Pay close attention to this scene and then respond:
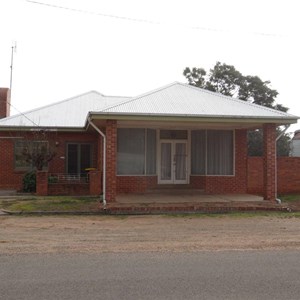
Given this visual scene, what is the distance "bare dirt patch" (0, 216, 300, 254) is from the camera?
9.35 metres

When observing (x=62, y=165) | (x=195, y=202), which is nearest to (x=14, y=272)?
(x=195, y=202)

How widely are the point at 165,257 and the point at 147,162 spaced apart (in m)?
10.6

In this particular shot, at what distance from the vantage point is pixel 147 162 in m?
18.8

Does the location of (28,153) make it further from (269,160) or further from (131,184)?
(269,160)

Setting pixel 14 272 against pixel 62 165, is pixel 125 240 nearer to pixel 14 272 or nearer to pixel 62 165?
pixel 14 272

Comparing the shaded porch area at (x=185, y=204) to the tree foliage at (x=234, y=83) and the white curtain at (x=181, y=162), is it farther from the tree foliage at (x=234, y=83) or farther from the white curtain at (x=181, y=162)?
the tree foliage at (x=234, y=83)

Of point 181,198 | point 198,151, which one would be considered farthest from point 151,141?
point 181,198

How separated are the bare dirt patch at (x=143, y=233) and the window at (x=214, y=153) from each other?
221 inches

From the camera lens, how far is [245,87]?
37.7 metres

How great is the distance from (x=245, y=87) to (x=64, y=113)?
17.7 m

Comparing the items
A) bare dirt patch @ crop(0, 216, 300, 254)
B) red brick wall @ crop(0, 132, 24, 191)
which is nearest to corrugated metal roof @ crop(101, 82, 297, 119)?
bare dirt patch @ crop(0, 216, 300, 254)

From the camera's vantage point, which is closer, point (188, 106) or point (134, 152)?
point (188, 106)

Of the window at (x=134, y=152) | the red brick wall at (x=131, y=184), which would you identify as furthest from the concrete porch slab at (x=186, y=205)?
the window at (x=134, y=152)

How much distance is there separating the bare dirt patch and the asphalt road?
70cm
